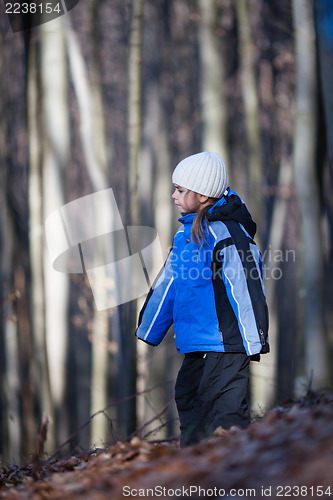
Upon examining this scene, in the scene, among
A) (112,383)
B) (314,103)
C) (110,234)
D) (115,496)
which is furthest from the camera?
(112,383)

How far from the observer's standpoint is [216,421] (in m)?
3.80

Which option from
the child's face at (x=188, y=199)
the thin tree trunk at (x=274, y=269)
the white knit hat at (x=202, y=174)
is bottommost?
the thin tree trunk at (x=274, y=269)

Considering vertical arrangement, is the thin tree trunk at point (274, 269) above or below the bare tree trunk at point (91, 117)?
below

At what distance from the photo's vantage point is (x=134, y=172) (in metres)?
6.05

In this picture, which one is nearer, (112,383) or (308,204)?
(308,204)

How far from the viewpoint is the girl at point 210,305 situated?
379cm

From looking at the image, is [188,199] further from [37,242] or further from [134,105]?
[37,242]

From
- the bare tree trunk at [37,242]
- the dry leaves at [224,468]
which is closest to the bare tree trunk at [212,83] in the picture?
the bare tree trunk at [37,242]

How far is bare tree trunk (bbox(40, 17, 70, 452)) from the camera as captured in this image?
24.4 ft

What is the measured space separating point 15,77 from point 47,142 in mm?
3875

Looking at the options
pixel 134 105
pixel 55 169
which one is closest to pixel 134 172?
pixel 134 105

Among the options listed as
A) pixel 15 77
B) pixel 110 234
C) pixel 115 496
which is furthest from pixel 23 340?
pixel 115 496

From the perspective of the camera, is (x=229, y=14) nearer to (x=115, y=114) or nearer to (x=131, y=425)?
(x=115, y=114)

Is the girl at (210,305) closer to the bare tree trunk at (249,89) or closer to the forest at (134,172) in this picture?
the forest at (134,172)
